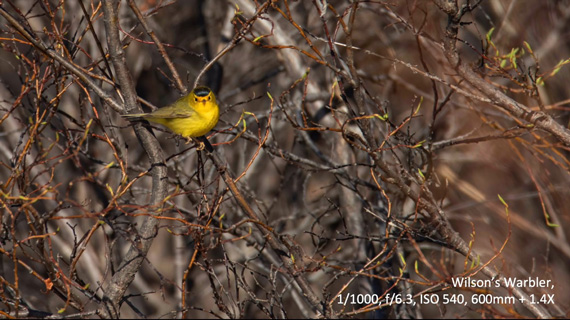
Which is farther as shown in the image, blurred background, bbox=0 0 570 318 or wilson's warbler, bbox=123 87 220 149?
wilson's warbler, bbox=123 87 220 149

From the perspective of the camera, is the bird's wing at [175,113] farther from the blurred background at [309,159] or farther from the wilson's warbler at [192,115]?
the blurred background at [309,159]

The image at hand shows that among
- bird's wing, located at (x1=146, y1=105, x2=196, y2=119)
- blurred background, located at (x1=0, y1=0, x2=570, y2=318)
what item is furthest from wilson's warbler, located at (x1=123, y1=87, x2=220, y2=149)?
blurred background, located at (x1=0, y1=0, x2=570, y2=318)

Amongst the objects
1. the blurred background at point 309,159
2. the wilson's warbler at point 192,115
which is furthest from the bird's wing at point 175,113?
the blurred background at point 309,159

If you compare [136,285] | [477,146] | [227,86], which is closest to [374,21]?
[477,146]

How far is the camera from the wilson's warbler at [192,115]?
4.85m

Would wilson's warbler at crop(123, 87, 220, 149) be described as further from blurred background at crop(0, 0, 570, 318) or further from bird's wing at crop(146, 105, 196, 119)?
blurred background at crop(0, 0, 570, 318)

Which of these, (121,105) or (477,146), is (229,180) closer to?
(121,105)

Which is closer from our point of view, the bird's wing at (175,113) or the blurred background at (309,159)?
the blurred background at (309,159)

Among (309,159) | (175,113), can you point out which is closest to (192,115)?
(175,113)

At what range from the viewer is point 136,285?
9586 millimetres

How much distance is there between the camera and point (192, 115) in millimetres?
4957

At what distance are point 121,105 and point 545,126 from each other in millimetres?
2741

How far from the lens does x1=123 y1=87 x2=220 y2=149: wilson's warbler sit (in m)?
4.85

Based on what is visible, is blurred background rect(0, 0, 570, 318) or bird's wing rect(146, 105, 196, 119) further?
bird's wing rect(146, 105, 196, 119)
